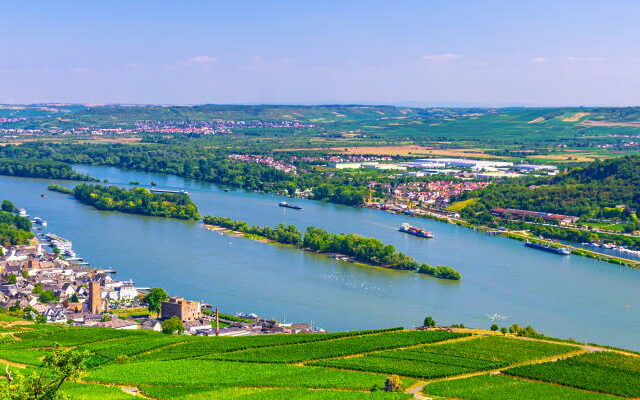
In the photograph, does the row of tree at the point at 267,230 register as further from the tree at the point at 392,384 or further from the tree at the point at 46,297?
the tree at the point at 392,384

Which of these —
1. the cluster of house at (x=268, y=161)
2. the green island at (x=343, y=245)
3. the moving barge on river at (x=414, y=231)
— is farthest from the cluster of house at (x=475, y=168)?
the green island at (x=343, y=245)

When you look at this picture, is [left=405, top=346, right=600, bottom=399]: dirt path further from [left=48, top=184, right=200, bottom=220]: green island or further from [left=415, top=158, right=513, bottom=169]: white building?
[left=415, top=158, right=513, bottom=169]: white building

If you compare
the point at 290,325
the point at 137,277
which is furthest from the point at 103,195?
the point at 290,325

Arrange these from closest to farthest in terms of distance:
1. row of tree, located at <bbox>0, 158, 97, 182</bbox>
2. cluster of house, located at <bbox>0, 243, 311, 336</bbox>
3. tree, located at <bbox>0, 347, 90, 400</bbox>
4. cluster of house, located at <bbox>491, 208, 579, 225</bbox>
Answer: tree, located at <bbox>0, 347, 90, 400</bbox>, cluster of house, located at <bbox>0, 243, 311, 336</bbox>, cluster of house, located at <bbox>491, 208, 579, 225</bbox>, row of tree, located at <bbox>0, 158, 97, 182</bbox>

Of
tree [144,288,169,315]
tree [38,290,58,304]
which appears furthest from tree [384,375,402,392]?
tree [38,290,58,304]

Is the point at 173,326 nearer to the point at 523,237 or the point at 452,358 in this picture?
the point at 452,358

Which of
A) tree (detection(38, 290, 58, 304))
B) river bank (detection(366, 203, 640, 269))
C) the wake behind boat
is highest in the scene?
the wake behind boat

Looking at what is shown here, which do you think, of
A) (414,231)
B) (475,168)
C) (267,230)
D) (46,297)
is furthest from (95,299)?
(475,168)

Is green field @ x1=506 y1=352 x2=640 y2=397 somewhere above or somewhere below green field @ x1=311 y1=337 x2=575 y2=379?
above
